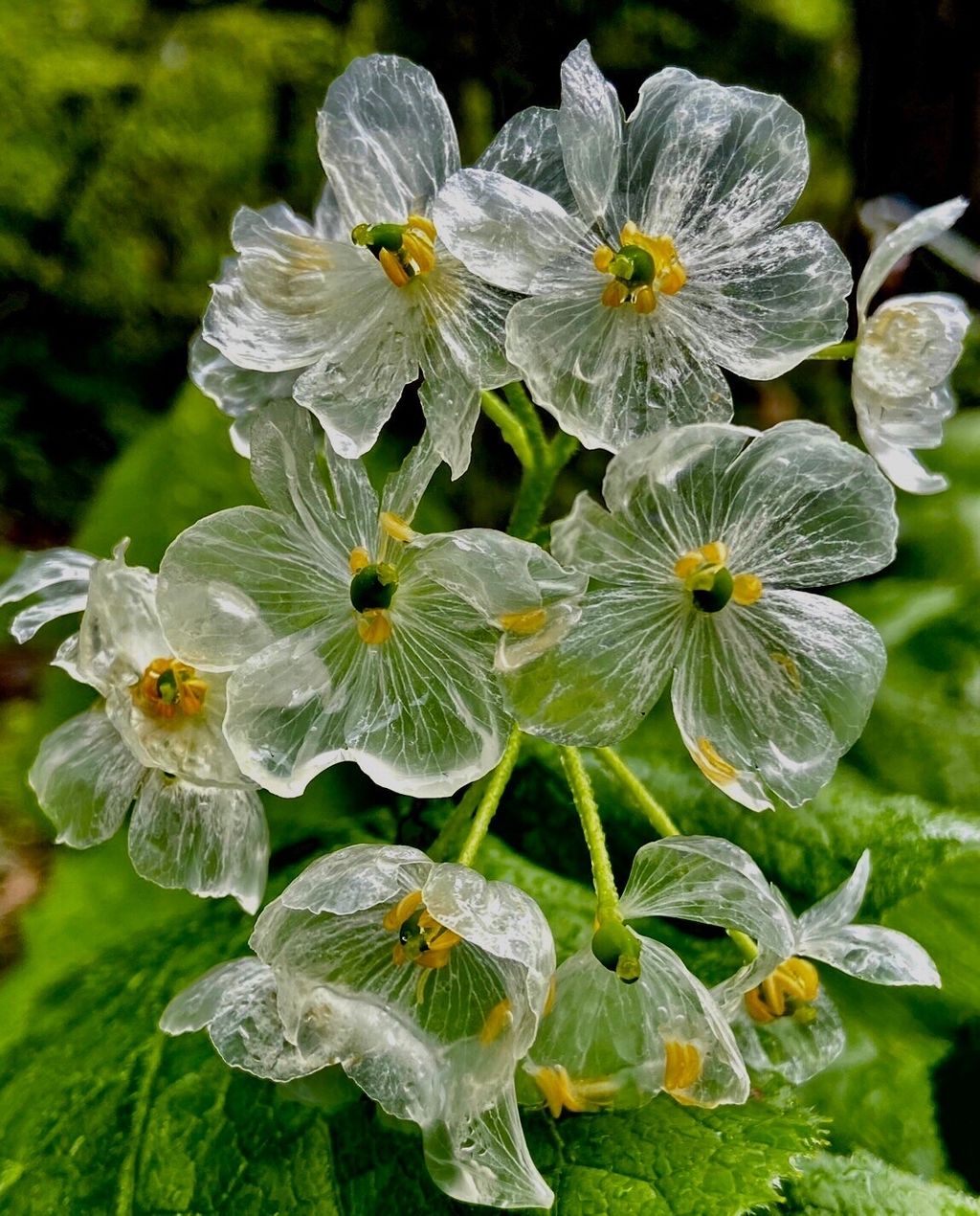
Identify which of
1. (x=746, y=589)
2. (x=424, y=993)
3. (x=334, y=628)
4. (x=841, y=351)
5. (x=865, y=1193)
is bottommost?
(x=865, y=1193)

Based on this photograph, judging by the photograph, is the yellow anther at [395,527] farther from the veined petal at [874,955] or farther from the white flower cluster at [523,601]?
the veined petal at [874,955]

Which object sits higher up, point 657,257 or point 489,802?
point 657,257

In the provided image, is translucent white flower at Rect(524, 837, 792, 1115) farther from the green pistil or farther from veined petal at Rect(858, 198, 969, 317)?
veined petal at Rect(858, 198, 969, 317)

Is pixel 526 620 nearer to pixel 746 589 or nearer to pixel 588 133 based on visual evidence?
pixel 746 589

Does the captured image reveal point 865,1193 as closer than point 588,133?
No

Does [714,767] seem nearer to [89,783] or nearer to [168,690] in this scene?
[168,690]

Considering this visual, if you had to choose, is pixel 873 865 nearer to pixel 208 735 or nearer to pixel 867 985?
pixel 867 985

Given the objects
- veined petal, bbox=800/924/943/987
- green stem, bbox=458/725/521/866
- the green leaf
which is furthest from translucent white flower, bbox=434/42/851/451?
the green leaf

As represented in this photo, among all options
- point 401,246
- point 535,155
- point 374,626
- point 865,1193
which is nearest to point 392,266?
point 401,246

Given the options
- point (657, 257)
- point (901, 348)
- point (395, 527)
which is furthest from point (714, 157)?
point (395, 527)
